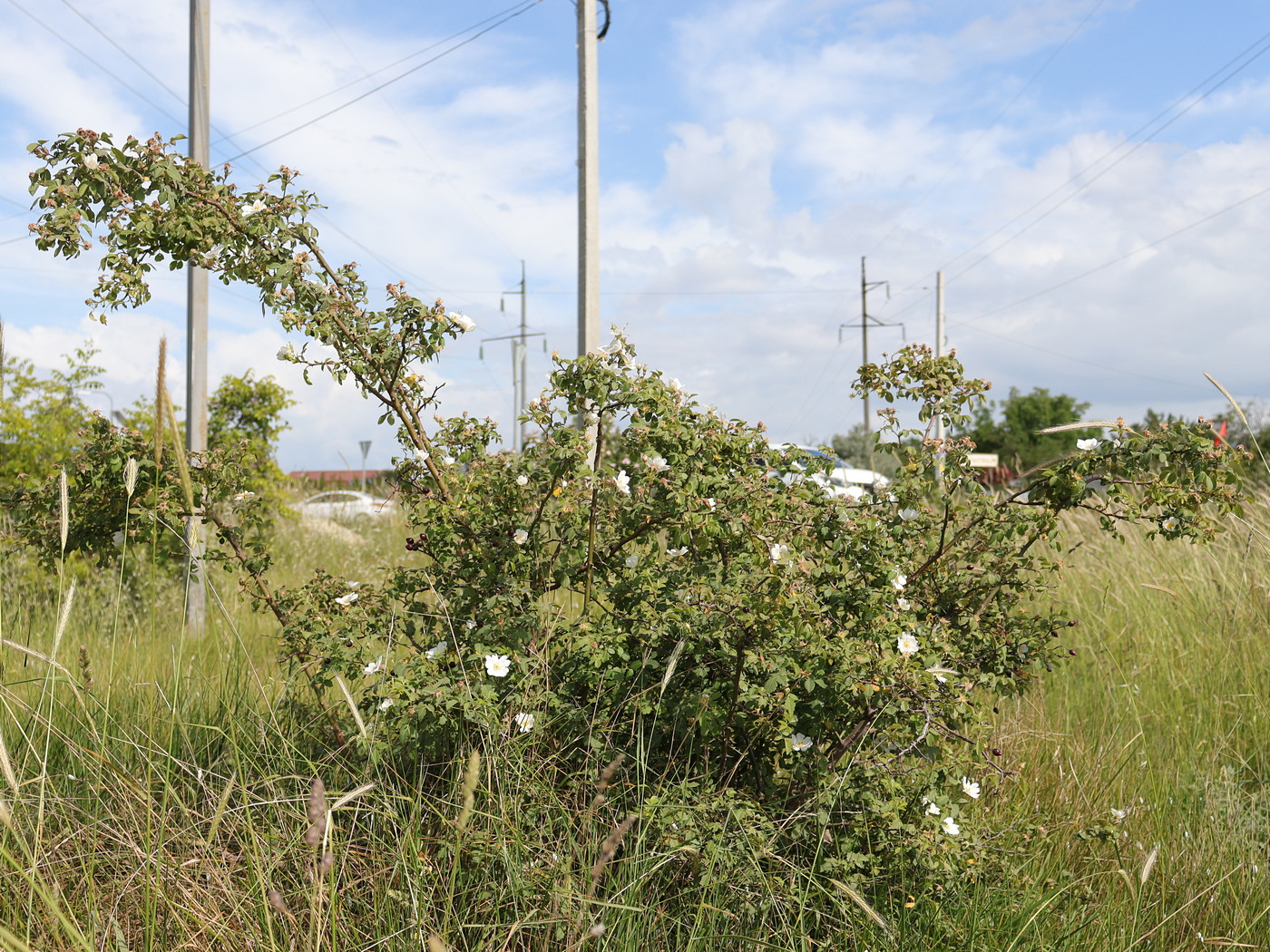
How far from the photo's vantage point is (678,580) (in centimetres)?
254

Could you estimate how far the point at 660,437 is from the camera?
2.54 meters

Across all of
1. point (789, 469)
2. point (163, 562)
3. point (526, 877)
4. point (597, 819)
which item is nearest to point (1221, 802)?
point (789, 469)

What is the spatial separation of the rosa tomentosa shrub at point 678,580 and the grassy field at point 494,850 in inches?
5.9

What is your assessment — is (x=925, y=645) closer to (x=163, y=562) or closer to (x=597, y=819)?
(x=597, y=819)

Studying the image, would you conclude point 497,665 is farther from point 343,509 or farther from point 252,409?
point 343,509

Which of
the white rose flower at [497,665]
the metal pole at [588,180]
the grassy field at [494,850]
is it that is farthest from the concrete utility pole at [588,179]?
the white rose flower at [497,665]

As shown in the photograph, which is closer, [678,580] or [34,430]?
[678,580]

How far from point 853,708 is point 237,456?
88.9 inches

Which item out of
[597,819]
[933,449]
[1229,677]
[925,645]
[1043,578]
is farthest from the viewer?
[1229,677]

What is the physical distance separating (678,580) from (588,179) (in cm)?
505

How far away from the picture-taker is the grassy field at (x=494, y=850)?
194cm

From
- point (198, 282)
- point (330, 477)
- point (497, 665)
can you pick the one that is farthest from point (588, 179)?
point (330, 477)

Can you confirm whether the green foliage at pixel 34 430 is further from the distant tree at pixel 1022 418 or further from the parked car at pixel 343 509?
the distant tree at pixel 1022 418

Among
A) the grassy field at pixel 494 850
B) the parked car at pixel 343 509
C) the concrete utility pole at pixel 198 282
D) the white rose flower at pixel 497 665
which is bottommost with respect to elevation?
the grassy field at pixel 494 850
